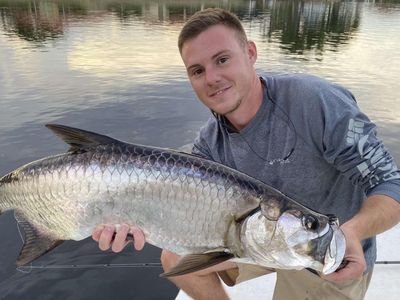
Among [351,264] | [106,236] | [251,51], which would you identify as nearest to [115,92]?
[251,51]

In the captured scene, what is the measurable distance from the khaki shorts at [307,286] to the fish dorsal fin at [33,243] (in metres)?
1.56

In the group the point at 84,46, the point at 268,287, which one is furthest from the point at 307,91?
the point at 84,46

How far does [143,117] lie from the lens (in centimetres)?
1280

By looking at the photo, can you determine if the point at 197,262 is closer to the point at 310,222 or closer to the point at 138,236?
the point at 138,236

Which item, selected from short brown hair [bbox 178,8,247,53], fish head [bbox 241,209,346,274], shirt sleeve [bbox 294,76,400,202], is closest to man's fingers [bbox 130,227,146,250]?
fish head [bbox 241,209,346,274]

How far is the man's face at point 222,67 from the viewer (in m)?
3.07

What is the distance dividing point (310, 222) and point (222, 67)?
141 cm

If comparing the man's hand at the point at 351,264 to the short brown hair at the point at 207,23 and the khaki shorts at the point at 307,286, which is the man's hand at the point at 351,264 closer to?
the khaki shorts at the point at 307,286

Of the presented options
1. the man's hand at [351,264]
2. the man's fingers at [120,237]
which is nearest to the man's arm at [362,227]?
the man's hand at [351,264]

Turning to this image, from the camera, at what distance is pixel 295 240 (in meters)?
2.27

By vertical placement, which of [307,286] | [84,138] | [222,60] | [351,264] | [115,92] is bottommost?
[115,92]

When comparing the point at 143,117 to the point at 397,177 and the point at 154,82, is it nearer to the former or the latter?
the point at 154,82

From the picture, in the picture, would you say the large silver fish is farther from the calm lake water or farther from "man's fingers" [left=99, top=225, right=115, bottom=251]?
the calm lake water

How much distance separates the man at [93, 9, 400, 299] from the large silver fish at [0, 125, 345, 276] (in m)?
0.20
